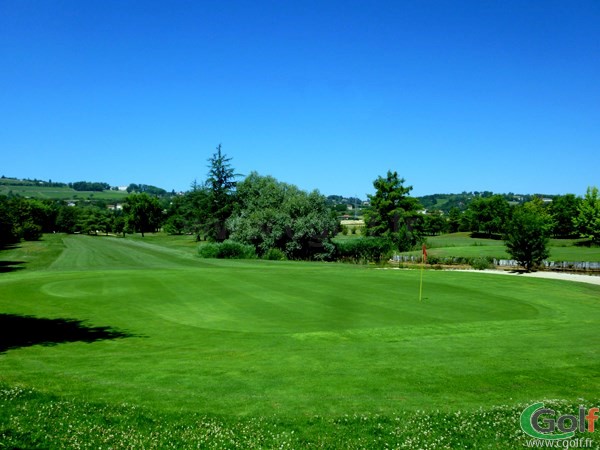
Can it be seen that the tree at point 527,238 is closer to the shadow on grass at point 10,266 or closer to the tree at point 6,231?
the shadow on grass at point 10,266

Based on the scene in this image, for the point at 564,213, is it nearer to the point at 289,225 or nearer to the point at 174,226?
the point at 289,225

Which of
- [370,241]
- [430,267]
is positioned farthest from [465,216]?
[430,267]

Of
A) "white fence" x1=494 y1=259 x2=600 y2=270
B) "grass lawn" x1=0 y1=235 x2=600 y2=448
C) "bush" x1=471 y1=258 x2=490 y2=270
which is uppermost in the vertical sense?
"white fence" x1=494 y1=259 x2=600 y2=270

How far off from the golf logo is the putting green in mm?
968

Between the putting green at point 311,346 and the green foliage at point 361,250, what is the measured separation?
33635 mm

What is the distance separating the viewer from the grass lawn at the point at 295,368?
30.9 ft

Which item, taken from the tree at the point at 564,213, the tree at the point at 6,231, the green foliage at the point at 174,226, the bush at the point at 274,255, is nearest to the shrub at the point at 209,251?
the bush at the point at 274,255

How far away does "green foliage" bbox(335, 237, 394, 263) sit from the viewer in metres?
67.5

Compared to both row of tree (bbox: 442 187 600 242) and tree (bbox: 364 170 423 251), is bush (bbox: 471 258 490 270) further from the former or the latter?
row of tree (bbox: 442 187 600 242)

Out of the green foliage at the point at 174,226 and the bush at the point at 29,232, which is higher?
the green foliage at the point at 174,226

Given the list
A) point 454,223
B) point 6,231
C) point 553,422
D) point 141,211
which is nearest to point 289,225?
point 6,231

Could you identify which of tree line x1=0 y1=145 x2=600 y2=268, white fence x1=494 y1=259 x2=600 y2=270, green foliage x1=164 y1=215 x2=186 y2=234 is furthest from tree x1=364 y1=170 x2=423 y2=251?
green foliage x1=164 y1=215 x2=186 y2=234

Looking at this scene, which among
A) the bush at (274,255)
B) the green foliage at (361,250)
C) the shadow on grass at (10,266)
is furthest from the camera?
the green foliage at (361,250)

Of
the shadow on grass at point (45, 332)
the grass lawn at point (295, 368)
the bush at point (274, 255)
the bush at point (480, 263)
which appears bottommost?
the shadow on grass at point (45, 332)
